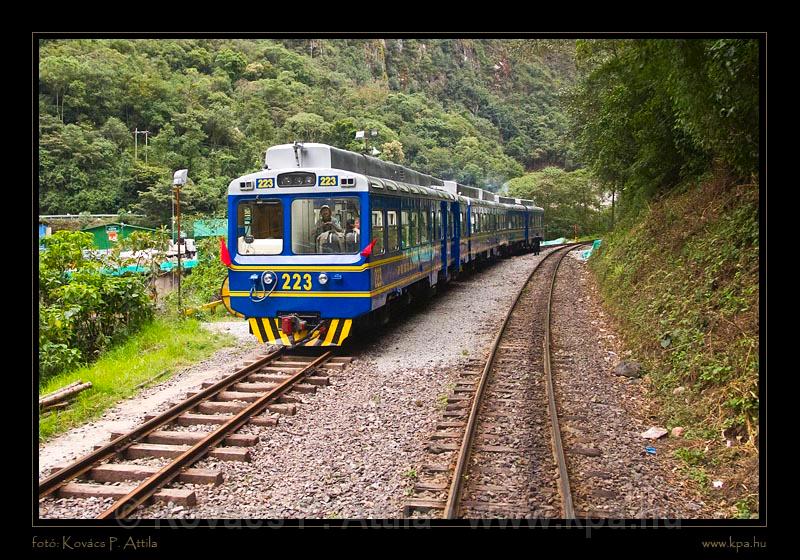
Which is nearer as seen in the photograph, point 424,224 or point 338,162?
point 338,162

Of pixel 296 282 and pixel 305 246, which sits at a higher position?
pixel 305 246

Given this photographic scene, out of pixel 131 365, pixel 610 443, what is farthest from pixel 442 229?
pixel 610 443

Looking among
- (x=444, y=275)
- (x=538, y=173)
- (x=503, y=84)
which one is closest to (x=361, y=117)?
(x=503, y=84)

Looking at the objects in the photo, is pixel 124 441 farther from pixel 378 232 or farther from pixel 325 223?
pixel 378 232

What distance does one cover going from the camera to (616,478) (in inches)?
221

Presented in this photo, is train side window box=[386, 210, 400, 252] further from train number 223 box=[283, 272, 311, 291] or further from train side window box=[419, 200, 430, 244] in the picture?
train side window box=[419, 200, 430, 244]

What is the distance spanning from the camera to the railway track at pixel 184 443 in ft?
16.8

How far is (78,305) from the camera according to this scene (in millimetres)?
10641

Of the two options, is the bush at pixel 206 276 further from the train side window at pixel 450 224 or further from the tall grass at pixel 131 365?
the train side window at pixel 450 224

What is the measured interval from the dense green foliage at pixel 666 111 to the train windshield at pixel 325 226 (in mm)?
4357

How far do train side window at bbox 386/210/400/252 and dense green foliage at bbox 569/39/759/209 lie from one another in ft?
14.2

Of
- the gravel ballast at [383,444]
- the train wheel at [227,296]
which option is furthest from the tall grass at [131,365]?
the train wheel at [227,296]

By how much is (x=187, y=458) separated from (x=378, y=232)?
5.46m

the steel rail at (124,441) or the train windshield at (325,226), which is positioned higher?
the train windshield at (325,226)
